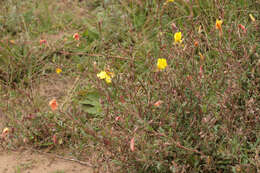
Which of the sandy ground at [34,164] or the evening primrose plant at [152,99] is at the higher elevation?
the evening primrose plant at [152,99]

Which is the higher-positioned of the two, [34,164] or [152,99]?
[152,99]

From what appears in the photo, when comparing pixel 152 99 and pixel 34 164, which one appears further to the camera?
pixel 34 164

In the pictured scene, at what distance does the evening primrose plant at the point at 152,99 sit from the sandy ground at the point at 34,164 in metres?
0.07

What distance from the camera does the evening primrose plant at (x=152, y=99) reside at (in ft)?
6.80

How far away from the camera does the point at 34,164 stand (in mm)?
2682

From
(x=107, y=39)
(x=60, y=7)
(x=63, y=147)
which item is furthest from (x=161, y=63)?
(x=60, y=7)

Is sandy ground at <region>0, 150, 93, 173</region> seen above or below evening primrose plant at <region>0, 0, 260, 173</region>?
below

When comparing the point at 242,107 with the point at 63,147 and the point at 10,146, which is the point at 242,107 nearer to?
the point at 63,147

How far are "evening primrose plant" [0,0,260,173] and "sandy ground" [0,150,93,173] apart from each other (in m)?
0.07

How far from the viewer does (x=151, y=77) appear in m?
2.49

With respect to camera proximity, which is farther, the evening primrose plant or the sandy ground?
the sandy ground

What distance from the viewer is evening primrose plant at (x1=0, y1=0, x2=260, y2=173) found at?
2.07m

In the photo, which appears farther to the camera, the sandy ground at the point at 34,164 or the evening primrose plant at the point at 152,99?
the sandy ground at the point at 34,164

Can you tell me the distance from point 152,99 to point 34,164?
0.89m
